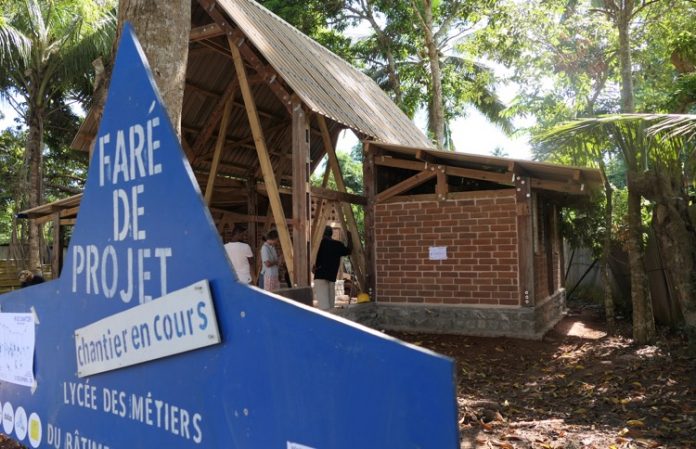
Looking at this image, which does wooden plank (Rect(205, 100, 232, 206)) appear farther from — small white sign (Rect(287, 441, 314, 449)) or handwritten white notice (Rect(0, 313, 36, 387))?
small white sign (Rect(287, 441, 314, 449))

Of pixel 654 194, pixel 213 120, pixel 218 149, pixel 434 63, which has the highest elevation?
pixel 434 63

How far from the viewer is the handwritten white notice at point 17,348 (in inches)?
103

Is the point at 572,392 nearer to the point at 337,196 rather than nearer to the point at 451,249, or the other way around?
the point at 451,249

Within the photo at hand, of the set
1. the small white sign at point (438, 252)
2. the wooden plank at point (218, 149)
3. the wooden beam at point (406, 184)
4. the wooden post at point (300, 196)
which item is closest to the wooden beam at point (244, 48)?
the wooden post at point (300, 196)

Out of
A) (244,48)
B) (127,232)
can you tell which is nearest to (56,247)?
(244,48)

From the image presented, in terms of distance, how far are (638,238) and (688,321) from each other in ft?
4.62

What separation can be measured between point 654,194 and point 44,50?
54.7ft

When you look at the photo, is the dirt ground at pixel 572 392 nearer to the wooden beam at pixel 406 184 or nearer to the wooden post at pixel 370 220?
the wooden post at pixel 370 220

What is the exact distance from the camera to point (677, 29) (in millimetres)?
10703

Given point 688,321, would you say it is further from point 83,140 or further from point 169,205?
point 83,140

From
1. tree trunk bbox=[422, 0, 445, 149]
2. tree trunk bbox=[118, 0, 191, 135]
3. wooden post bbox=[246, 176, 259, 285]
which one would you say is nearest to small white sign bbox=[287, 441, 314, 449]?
tree trunk bbox=[118, 0, 191, 135]

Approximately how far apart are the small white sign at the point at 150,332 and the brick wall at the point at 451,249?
7926 millimetres

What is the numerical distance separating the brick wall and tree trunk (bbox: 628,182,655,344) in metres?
1.72

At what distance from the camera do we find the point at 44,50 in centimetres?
1677
